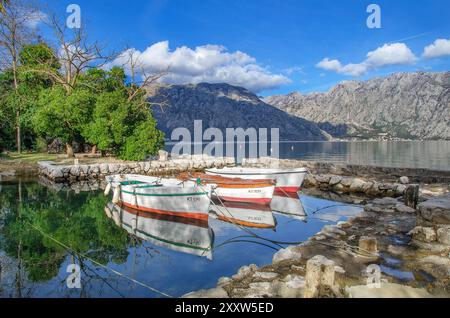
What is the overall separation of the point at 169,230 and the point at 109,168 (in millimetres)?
18957

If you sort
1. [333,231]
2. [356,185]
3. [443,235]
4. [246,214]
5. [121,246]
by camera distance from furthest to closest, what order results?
[356,185] → [246,214] → [121,246] → [333,231] → [443,235]

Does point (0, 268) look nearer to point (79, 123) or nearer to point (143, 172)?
point (143, 172)

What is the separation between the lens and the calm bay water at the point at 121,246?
8.46 m

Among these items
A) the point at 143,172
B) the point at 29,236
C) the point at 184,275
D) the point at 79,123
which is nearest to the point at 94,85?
the point at 79,123

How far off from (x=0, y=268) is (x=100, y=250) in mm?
2980

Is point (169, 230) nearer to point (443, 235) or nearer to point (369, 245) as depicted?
point (369, 245)

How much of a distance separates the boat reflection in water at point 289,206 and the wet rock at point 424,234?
23.2 ft

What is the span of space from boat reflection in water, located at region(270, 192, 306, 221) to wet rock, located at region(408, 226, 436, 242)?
7.08 metres

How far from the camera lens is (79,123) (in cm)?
3300

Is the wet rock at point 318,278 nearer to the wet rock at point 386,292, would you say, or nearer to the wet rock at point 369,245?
the wet rock at point 386,292

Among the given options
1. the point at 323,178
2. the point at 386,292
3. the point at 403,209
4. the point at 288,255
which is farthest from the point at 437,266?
the point at 323,178

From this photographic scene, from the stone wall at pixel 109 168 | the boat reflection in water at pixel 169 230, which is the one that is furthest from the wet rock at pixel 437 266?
the stone wall at pixel 109 168

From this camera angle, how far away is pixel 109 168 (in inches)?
1204

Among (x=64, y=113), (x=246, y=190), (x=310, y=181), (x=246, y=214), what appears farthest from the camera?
(x=64, y=113)
